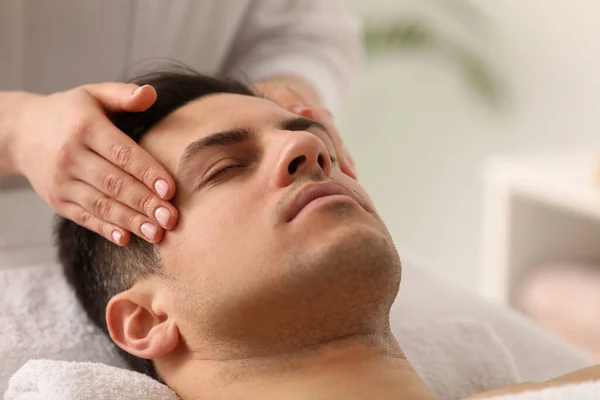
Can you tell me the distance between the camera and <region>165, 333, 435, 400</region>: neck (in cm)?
79

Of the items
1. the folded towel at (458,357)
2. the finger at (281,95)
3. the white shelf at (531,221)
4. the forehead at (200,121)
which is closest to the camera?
the forehead at (200,121)

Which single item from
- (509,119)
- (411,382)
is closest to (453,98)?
(509,119)

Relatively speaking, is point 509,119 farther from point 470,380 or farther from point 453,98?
point 470,380

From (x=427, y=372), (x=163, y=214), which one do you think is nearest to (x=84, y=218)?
(x=163, y=214)

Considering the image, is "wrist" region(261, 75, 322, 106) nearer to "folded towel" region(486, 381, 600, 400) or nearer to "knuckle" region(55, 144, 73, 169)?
"knuckle" region(55, 144, 73, 169)

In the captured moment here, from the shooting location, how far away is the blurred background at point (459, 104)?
2.27 meters

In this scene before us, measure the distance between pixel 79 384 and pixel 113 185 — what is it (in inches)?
8.6

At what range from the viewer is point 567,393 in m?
0.69

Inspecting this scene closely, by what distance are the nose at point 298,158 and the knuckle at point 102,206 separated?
0.20 m

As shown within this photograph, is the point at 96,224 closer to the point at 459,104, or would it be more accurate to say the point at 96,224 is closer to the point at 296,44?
the point at 296,44

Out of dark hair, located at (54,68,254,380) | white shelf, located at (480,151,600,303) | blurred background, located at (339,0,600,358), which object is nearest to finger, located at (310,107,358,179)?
dark hair, located at (54,68,254,380)

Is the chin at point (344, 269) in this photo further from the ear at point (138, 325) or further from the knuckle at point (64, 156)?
the knuckle at point (64, 156)

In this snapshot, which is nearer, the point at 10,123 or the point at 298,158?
the point at 298,158

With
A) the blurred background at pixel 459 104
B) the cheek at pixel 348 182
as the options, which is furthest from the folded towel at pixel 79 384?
the blurred background at pixel 459 104
